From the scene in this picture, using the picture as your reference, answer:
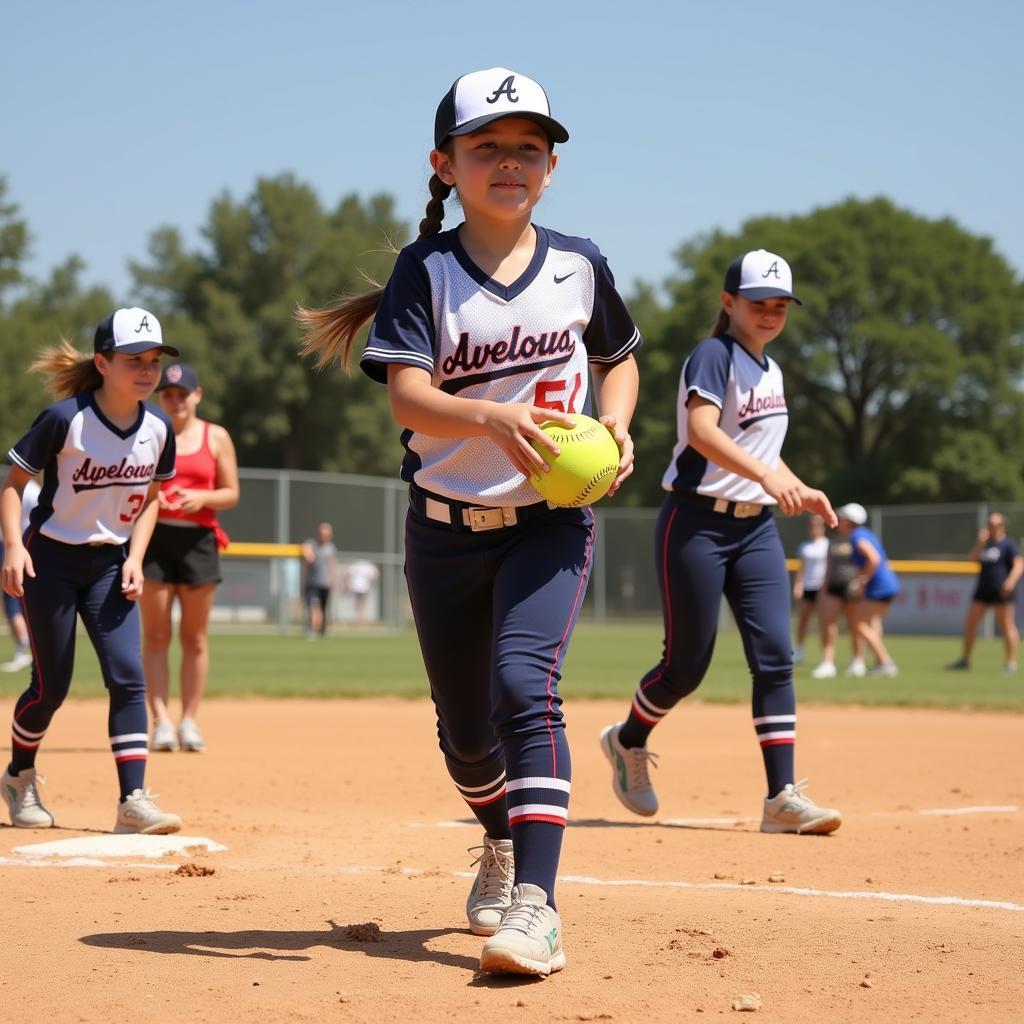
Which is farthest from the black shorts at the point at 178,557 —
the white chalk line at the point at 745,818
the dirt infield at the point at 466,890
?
the white chalk line at the point at 745,818

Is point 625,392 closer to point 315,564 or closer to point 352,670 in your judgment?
point 352,670

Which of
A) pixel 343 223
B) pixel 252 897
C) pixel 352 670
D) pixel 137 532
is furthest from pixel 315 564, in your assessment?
pixel 343 223

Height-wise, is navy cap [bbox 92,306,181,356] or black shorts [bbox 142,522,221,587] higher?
navy cap [bbox 92,306,181,356]

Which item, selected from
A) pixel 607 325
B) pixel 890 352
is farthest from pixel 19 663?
pixel 890 352

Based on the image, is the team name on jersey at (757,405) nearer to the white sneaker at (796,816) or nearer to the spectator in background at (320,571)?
the white sneaker at (796,816)

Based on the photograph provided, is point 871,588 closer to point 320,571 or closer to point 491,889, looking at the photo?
point 320,571

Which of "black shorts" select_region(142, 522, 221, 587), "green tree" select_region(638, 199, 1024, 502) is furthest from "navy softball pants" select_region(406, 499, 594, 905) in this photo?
"green tree" select_region(638, 199, 1024, 502)

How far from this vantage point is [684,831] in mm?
6074

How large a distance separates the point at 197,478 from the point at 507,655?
533 centimetres

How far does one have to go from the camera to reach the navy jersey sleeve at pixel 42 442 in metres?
5.86

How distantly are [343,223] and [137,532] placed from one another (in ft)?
211

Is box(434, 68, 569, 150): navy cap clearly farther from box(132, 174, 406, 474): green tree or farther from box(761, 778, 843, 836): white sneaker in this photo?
box(132, 174, 406, 474): green tree

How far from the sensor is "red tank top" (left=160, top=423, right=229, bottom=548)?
28.0 ft

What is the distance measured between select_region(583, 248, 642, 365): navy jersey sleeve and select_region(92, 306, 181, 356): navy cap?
2428 mm
